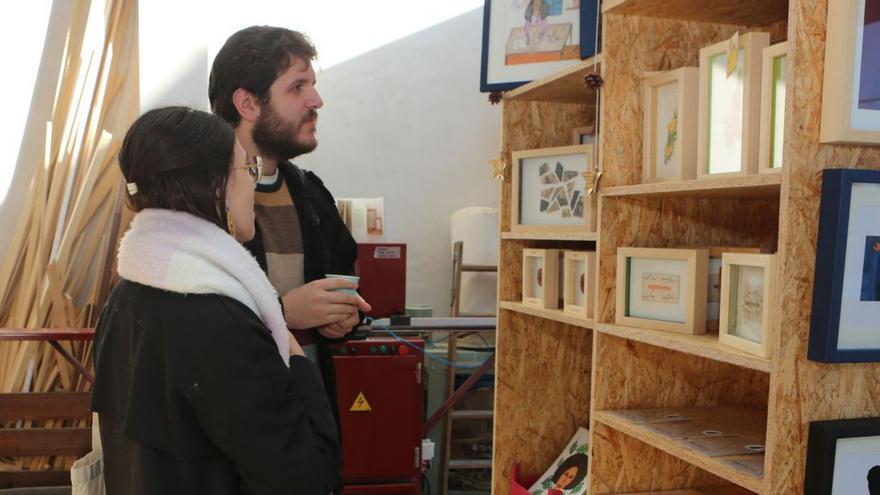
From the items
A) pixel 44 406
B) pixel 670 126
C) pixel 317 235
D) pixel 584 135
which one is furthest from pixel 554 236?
pixel 44 406

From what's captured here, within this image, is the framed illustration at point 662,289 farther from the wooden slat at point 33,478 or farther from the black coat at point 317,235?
the wooden slat at point 33,478

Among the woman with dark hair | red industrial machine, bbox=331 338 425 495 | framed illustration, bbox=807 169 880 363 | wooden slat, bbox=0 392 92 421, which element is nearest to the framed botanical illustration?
framed illustration, bbox=807 169 880 363

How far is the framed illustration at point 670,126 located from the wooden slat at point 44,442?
2.23 metres

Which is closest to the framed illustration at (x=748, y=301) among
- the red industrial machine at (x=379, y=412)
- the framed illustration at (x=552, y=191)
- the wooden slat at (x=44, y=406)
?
the framed illustration at (x=552, y=191)

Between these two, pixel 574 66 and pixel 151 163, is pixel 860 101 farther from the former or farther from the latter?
pixel 151 163

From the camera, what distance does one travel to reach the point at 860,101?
1065 millimetres

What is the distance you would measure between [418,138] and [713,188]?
3848 mm

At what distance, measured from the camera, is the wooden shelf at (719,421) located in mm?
1181

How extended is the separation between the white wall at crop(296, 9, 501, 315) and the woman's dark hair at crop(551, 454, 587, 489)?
299cm

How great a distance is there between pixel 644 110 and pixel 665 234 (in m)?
0.27

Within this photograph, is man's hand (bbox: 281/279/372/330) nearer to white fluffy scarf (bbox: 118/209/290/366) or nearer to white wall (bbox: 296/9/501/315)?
white fluffy scarf (bbox: 118/209/290/366)

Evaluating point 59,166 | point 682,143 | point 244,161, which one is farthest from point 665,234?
point 59,166

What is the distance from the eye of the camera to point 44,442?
2.69 meters

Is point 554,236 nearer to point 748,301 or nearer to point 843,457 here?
point 748,301
